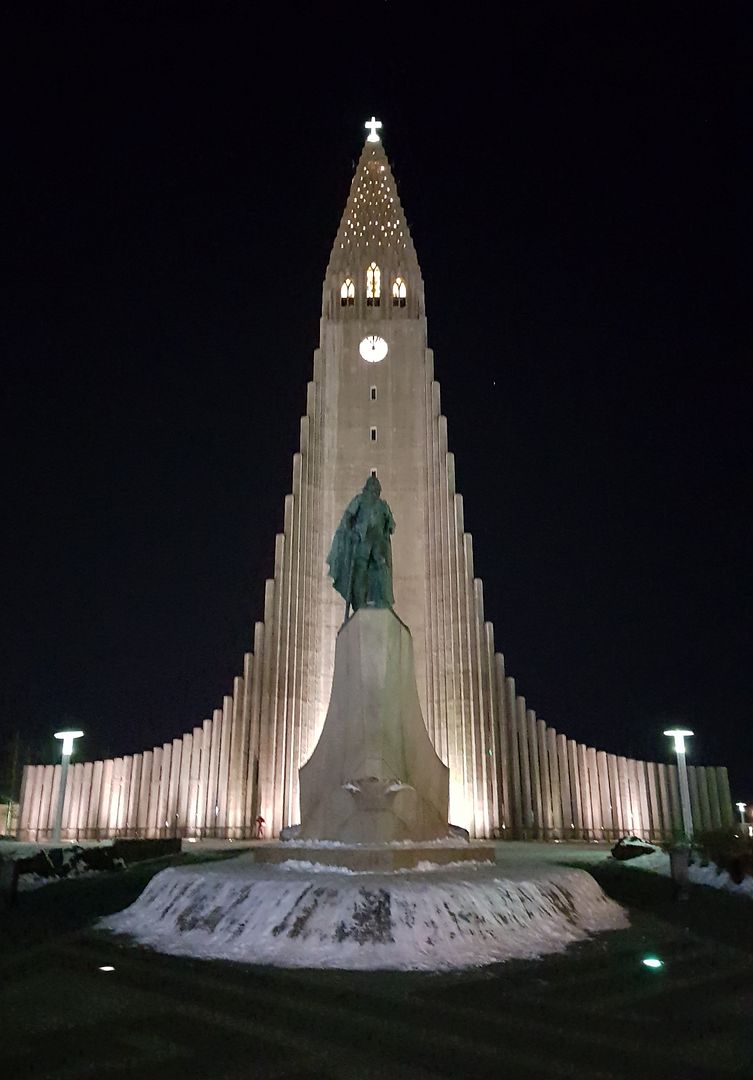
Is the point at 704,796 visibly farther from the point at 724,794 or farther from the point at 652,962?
the point at 652,962

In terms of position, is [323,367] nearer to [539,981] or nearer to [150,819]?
[150,819]

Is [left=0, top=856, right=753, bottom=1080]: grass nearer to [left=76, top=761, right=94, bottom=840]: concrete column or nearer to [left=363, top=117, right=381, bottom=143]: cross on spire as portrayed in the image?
[left=76, top=761, right=94, bottom=840]: concrete column

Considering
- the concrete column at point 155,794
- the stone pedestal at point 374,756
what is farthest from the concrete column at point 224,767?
the stone pedestal at point 374,756

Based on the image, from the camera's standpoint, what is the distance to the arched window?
3158cm

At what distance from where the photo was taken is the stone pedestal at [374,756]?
9.66m

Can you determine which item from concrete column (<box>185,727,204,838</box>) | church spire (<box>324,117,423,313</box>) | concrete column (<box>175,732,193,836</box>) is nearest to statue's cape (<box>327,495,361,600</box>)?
concrete column (<box>185,727,204,838</box>)

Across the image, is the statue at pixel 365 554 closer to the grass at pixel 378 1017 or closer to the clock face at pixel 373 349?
the grass at pixel 378 1017

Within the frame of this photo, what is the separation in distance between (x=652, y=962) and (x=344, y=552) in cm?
722

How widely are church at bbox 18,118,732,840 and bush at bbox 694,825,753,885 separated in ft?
31.7

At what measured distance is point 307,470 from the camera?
92.8 feet

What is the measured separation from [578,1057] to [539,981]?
1823 mm

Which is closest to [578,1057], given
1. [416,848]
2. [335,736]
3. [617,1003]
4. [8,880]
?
[617,1003]

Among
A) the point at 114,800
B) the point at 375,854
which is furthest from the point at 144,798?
the point at 375,854

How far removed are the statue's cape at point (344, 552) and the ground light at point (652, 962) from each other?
6532 millimetres
